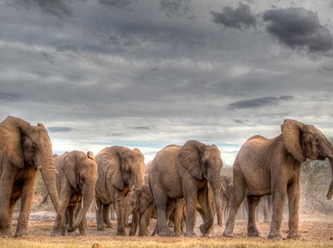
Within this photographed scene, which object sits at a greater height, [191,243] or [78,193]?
[78,193]

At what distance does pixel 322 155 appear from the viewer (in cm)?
1772

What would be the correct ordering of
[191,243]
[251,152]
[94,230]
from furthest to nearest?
1. [94,230]
2. [251,152]
3. [191,243]

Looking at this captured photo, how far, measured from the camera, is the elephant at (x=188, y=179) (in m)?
19.4

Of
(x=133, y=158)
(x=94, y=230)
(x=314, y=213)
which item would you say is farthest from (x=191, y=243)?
(x=314, y=213)

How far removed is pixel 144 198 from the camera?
2134 centimetres

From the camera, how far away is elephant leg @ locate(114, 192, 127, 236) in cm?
2128

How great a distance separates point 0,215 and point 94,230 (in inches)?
346

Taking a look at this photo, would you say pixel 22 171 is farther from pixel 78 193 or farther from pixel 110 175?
pixel 110 175

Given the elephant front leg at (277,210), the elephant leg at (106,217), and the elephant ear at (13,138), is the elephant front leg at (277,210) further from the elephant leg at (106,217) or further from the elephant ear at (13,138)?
the elephant leg at (106,217)

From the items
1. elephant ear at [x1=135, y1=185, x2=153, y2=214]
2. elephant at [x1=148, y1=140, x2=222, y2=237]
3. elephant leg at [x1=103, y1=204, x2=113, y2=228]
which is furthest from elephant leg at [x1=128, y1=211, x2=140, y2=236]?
elephant leg at [x1=103, y1=204, x2=113, y2=228]

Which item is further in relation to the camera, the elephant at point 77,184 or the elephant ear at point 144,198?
the elephant ear at point 144,198

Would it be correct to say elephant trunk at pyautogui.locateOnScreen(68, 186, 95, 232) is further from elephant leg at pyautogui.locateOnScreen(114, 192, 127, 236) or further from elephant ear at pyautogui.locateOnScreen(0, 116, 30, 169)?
elephant ear at pyautogui.locateOnScreen(0, 116, 30, 169)

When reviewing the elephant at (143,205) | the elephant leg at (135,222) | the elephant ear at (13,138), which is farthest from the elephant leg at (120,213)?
the elephant ear at (13,138)

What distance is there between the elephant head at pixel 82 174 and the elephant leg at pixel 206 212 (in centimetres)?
367
